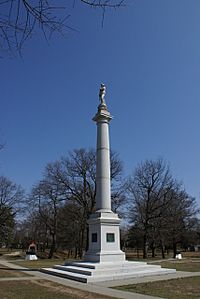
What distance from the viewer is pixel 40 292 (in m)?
12.5

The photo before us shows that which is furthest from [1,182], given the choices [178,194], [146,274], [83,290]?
[83,290]

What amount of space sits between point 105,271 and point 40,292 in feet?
17.5

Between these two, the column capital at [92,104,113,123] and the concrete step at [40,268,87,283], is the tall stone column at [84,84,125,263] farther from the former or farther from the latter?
the concrete step at [40,268,87,283]

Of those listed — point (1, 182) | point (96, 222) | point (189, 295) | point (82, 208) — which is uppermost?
point (1, 182)

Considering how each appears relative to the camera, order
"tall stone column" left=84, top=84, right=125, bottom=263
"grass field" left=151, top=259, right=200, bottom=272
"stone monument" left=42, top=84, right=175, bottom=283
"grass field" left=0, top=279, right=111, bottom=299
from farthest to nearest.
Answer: "grass field" left=151, top=259, right=200, bottom=272 → "tall stone column" left=84, top=84, right=125, bottom=263 → "stone monument" left=42, top=84, right=175, bottom=283 → "grass field" left=0, top=279, right=111, bottom=299

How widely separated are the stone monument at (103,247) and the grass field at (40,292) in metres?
2.25

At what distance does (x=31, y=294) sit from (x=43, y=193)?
29.6 m

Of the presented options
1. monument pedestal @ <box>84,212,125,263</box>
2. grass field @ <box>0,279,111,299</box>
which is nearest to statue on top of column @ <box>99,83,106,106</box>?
monument pedestal @ <box>84,212,125,263</box>

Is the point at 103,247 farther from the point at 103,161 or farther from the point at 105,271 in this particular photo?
the point at 103,161

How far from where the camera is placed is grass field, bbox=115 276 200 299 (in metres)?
11.8

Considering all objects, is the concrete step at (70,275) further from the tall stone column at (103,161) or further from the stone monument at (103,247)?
the tall stone column at (103,161)

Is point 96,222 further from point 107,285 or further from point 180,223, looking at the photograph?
point 180,223

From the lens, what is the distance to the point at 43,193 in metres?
41.3

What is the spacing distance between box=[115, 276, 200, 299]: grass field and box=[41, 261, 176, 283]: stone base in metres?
2.20
